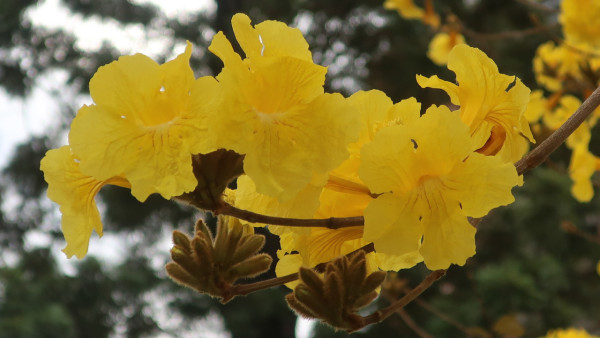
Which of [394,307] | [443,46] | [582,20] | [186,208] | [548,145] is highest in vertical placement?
[548,145]

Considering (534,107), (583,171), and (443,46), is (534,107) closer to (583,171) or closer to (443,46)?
(583,171)

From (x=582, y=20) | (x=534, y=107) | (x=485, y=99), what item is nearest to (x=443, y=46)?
(x=582, y=20)

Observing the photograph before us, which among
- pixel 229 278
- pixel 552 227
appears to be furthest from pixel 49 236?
pixel 229 278

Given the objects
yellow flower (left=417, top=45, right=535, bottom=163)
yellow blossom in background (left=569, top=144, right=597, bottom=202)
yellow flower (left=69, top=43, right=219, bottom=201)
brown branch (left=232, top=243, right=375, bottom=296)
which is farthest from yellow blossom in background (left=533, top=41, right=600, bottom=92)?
yellow flower (left=69, top=43, right=219, bottom=201)

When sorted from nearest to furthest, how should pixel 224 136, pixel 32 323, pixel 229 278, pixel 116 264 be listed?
pixel 224 136
pixel 229 278
pixel 32 323
pixel 116 264

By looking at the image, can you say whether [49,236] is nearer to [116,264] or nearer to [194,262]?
[116,264]

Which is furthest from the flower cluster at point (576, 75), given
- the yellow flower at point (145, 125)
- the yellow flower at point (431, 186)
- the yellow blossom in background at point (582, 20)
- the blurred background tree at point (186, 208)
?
the blurred background tree at point (186, 208)

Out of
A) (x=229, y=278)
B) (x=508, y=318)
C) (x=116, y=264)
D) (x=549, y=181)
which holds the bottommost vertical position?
(x=116, y=264)

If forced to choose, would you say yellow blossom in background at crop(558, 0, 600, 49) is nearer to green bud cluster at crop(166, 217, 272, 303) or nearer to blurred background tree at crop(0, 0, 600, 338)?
green bud cluster at crop(166, 217, 272, 303)
